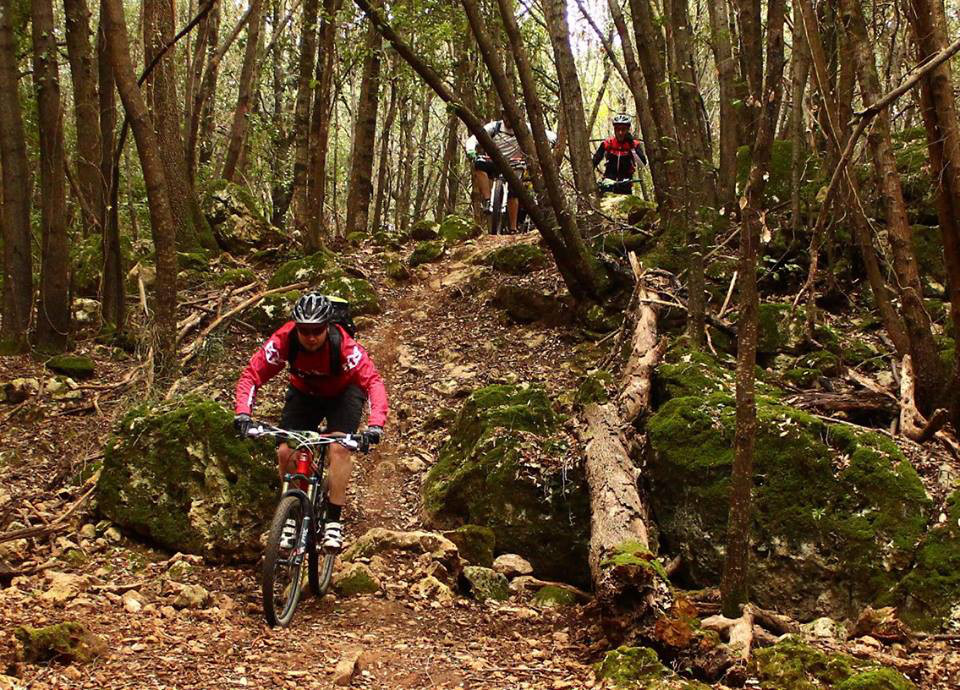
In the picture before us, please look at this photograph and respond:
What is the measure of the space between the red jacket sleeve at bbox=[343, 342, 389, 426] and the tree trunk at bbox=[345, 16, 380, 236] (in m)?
11.6

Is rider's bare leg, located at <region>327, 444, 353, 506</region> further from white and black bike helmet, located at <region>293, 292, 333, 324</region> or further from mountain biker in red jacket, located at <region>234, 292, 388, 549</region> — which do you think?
white and black bike helmet, located at <region>293, 292, 333, 324</region>

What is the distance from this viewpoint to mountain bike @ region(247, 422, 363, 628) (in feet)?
16.6

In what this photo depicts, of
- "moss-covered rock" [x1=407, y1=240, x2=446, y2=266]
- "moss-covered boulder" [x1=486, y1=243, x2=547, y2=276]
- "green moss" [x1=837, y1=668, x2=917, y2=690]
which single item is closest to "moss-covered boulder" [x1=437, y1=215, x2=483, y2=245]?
"moss-covered rock" [x1=407, y1=240, x2=446, y2=266]

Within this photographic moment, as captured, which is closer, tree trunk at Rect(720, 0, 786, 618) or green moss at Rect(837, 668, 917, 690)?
green moss at Rect(837, 668, 917, 690)

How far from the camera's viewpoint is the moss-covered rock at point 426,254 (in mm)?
14078

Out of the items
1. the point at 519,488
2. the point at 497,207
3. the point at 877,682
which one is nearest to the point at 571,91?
the point at 497,207

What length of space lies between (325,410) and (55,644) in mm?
2418

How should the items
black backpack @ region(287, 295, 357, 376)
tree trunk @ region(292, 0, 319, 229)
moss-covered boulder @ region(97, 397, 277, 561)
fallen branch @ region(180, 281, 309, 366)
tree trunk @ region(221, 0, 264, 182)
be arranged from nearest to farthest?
1. black backpack @ region(287, 295, 357, 376)
2. moss-covered boulder @ region(97, 397, 277, 561)
3. fallen branch @ region(180, 281, 309, 366)
4. tree trunk @ region(292, 0, 319, 229)
5. tree trunk @ region(221, 0, 264, 182)

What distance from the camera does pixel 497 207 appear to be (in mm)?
14078

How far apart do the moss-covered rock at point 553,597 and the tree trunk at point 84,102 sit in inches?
304

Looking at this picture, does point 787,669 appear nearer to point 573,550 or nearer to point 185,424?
point 573,550

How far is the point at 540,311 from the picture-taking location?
11.1 meters

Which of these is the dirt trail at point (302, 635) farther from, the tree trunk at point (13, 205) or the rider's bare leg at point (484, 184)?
the rider's bare leg at point (484, 184)

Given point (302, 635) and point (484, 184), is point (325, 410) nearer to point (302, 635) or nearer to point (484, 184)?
point (302, 635)
